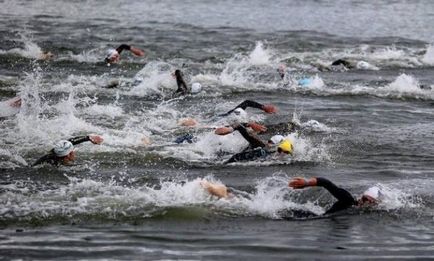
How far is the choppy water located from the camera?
424 inches

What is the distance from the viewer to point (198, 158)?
1526 cm

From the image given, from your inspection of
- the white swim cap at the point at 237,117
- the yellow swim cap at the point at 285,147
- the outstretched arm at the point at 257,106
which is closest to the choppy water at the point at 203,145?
the yellow swim cap at the point at 285,147

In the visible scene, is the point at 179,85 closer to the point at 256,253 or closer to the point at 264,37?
the point at 256,253

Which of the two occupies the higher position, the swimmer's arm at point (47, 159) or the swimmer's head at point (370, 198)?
the swimmer's arm at point (47, 159)

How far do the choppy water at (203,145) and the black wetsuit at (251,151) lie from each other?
0.75ft

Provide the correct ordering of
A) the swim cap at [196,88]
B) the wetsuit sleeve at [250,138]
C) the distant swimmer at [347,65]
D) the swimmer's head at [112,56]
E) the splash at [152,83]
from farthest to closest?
the distant swimmer at [347,65]
the swimmer's head at [112,56]
the splash at [152,83]
the swim cap at [196,88]
the wetsuit sleeve at [250,138]

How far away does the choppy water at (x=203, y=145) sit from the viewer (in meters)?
10.8

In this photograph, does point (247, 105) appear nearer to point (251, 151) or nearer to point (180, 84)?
point (251, 151)

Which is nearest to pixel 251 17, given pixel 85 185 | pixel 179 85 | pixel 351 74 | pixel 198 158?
pixel 351 74

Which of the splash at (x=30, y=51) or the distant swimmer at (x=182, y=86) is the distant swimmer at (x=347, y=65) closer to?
the distant swimmer at (x=182, y=86)

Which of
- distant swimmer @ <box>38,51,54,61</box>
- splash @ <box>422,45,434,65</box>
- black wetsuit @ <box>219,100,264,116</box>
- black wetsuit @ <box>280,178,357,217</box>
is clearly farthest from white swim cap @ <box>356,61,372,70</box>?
black wetsuit @ <box>280,178,357,217</box>

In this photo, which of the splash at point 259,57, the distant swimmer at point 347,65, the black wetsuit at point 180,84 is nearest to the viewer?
the black wetsuit at point 180,84

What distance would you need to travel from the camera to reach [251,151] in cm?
1470

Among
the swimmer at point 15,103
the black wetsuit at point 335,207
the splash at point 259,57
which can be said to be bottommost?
the black wetsuit at point 335,207
